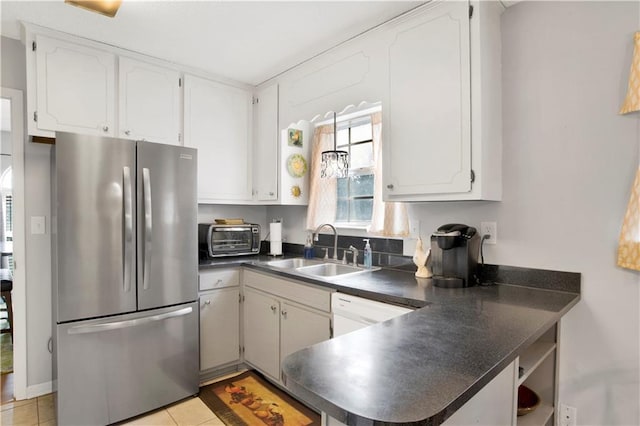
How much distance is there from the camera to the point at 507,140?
1.88 meters

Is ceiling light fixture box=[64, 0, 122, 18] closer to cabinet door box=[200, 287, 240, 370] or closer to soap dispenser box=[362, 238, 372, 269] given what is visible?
cabinet door box=[200, 287, 240, 370]

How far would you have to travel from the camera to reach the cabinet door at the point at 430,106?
1748 mm

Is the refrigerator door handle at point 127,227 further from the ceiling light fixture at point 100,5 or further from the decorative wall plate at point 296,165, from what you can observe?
the decorative wall plate at point 296,165

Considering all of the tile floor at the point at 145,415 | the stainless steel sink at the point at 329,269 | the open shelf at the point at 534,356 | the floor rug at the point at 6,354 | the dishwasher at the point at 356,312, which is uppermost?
the stainless steel sink at the point at 329,269

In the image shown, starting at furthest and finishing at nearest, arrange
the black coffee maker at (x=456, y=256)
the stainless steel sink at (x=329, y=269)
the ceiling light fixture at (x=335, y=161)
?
the stainless steel sink at (x=329, y=269) < the ceiling light fixture at (x=335, y=161) < the black coffee maker at (x=456, y=256)

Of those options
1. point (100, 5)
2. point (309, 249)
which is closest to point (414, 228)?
point (309, 249)

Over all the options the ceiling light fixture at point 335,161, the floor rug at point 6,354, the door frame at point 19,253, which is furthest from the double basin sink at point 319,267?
the floor rug at point 6,354

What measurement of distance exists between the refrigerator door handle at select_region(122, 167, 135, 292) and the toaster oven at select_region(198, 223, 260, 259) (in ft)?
2.49

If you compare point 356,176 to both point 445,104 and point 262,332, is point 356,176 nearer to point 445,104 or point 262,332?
point 445,104

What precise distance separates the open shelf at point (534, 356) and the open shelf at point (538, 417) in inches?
10.3

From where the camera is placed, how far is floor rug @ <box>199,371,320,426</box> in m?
2.14

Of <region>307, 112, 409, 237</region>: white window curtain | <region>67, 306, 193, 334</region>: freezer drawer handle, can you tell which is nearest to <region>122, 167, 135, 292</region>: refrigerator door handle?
<region>67, 306, 193, 334</region>: freezer drawer handle

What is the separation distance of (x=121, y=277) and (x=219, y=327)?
86 cm

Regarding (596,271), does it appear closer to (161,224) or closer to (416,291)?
(416,291)
